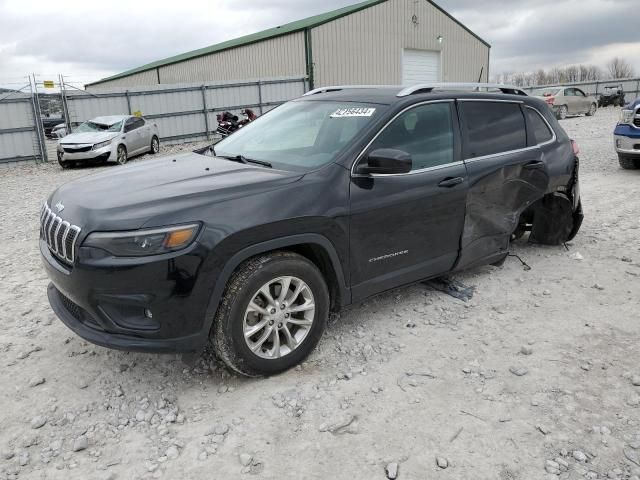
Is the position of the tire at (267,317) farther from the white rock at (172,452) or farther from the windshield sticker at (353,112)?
the windshield sticker at (353,112)

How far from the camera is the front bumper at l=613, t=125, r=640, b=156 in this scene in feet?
31.3

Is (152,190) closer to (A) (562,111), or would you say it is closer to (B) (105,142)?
(B) (105,142)

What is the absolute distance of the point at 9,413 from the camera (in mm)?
2934

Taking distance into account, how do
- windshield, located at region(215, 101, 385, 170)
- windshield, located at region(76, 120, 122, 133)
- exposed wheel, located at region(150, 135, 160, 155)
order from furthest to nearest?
exposed wheel, located at region(150, 135, 160, 155) < windshield, located at region(76, 120, 122, 133) < windshield, located at region(215, 101, 385, 170)

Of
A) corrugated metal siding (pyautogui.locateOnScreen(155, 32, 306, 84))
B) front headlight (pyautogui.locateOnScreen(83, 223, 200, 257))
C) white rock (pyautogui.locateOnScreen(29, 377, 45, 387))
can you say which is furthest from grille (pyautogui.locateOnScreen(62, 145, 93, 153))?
front headlight (pyautogui.locateOnScreen(83, 223, 200, 257))

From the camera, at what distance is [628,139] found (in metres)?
9.67

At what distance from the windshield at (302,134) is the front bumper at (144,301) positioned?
112 cm

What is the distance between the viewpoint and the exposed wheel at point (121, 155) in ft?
49.2

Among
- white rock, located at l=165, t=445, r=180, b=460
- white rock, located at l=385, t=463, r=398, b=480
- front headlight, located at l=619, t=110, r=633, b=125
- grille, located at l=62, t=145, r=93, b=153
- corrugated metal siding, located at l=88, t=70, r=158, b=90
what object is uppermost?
corrugated metal siding, located at l=88, t=70, r=158, b=90

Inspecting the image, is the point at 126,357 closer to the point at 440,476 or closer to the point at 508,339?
→ the point at 440,476

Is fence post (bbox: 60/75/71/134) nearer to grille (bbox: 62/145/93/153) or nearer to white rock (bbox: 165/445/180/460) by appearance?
grille (bbox: 62/145/93/153)

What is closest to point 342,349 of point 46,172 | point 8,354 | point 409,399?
point 409,399

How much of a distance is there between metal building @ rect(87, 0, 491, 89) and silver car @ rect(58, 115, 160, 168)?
745cm

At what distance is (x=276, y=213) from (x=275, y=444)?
48.5 inches
